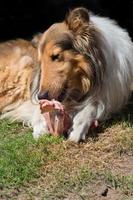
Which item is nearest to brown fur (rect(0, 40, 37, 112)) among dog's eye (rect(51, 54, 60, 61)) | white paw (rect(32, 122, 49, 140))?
white paw (rect(32, 122, 49, 140))

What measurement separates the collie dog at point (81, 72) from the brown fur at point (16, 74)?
6.4 inches

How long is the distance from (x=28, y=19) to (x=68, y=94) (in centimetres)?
305

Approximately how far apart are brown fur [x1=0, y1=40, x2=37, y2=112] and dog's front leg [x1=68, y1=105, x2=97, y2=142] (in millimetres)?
930

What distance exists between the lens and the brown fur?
6.61m

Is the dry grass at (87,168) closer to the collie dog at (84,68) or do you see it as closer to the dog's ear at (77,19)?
the collie dog at (84,68)

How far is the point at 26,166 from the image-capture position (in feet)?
16.6

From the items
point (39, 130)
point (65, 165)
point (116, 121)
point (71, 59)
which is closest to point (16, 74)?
point (39, 130)

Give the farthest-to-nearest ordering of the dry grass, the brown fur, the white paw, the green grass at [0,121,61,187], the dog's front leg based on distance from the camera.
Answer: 1. the brown fur
2. the white paw
3. the dog's front leg
4. the green grass at [0,121,61,187]
5. the dry grass

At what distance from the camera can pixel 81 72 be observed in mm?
5699

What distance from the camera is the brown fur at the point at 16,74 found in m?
6.61

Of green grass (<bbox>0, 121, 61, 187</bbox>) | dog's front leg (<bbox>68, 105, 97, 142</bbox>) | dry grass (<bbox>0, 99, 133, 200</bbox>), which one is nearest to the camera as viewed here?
dry grass (<bbox>0, 99, 133, 200</bbox>)

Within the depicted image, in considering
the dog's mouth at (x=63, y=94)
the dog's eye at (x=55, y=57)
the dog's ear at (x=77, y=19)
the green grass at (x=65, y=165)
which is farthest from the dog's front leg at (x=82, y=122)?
the dog's ear at (x=77, y=19)

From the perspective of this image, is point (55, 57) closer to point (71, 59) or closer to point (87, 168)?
point (71, 59)

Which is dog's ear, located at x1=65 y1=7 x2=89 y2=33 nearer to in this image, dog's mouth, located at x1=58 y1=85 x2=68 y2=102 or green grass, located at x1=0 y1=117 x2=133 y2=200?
dog's mouth, located at x1=58 y1=85 x2=68 y2=102
